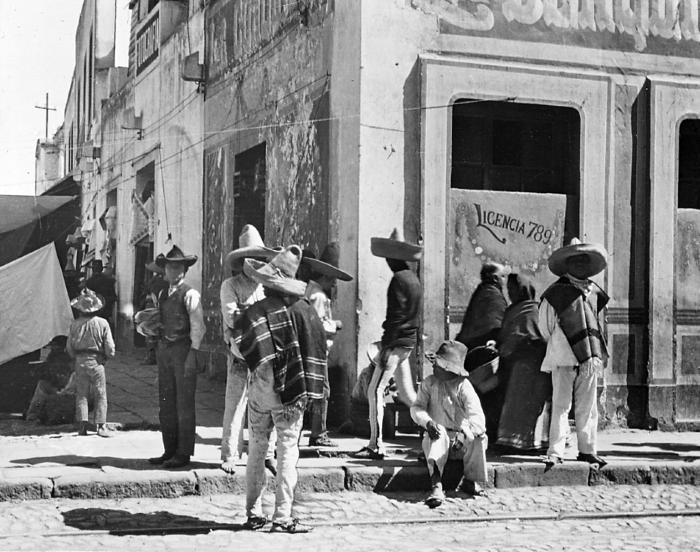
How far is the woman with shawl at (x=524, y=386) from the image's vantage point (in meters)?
9.09

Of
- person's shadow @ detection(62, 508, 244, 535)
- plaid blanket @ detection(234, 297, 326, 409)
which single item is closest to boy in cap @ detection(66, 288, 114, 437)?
person's shadow @ detection(62, 508, 244, 535)

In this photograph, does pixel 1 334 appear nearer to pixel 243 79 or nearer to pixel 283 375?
pixel 243 79

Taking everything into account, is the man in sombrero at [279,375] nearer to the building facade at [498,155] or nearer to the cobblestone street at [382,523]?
the cobblestone street at [382,523]

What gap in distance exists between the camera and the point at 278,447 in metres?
6.70

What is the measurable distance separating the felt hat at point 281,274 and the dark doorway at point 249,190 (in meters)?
6.71

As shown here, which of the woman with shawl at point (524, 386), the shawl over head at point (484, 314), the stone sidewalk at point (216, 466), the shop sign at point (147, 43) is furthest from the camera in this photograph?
the shop sign at point (147, 43)

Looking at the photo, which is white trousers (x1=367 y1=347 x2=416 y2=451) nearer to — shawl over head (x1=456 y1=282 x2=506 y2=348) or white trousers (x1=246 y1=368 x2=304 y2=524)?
shawl over head (x1=456 y1=282 x2=506 y2=348)

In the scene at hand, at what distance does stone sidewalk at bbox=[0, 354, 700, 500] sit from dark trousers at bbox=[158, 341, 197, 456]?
10.9 inches

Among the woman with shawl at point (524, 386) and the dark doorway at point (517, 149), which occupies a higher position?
the dark doorway at point (517, 149)

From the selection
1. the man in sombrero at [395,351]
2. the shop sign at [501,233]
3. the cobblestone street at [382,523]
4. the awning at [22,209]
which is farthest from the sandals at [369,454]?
the awning at [22,209]

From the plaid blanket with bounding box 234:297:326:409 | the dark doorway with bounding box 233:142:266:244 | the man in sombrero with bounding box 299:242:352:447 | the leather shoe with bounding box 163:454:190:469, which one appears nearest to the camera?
the plaid blanket with bounding box 234:297:326:409

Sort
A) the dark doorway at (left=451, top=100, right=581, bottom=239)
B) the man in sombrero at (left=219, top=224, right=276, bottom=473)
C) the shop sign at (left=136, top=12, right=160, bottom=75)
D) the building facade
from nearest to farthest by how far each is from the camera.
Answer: the man in sombrero at (left=219, top=224, right=276, bottom=473), the building facade, the dark doorway at (left=451, top=100, right=581, bottom=239), the shop sign at (left=136, top=12, right=160, bottom=75)

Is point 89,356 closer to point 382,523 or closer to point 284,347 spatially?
point 284,347

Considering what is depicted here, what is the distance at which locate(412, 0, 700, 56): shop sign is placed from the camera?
10617mm
